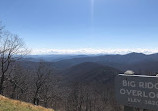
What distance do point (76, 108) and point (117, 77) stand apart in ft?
297

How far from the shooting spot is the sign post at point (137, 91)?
747 cm

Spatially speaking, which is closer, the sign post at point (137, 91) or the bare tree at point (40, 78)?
the sign post at point (137, 91)

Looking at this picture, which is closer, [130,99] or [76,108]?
[130,99]

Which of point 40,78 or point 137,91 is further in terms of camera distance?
point 40,78

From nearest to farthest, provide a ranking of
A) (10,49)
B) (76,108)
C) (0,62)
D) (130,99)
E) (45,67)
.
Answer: (130,99)
(10,49)
(0,62)
(45,67)
(76,108)

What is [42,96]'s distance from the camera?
69188 millimetres

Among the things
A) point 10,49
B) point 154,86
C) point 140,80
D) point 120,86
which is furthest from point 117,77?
point 10,49

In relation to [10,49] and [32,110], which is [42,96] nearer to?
[10,49]

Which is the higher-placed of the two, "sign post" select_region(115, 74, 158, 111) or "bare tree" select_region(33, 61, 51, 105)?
"sign post" select_region(115, 74, 158, 111)

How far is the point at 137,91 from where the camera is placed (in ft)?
25.9

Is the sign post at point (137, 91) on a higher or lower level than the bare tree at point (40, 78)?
higher

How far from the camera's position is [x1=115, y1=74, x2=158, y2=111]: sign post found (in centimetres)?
747

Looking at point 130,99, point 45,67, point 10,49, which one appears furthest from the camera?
point 45,67

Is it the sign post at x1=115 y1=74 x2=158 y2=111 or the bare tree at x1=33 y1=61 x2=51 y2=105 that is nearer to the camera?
the sign post at x1=115 y1=74 x2=158 y2=111
